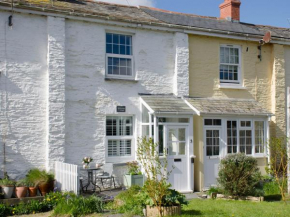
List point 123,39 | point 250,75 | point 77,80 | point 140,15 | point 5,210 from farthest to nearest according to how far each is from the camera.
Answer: point 250,75 < point 140,15 < point 123,39 < point 77,80 < point 5,210

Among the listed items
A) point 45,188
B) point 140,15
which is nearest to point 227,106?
point 140,15

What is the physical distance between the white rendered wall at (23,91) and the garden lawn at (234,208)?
5380 mm

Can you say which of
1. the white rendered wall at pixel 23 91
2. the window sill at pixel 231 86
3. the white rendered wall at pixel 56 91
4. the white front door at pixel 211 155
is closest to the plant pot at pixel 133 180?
the white rendered wall at pixel 56 91

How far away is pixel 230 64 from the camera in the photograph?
16812 mm

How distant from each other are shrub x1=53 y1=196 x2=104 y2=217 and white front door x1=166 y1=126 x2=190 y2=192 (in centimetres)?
389

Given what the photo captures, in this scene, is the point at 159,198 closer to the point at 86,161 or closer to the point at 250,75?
the point at 86,161

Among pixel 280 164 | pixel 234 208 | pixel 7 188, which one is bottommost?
pixel 234 208

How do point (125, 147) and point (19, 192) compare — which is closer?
point (19, 192)

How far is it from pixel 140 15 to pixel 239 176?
299 inches

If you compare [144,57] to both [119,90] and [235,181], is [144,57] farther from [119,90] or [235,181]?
[235,181]

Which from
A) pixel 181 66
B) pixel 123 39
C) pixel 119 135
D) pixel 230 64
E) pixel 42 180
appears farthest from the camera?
pixel 230 64

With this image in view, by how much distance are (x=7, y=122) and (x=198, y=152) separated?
677 cm

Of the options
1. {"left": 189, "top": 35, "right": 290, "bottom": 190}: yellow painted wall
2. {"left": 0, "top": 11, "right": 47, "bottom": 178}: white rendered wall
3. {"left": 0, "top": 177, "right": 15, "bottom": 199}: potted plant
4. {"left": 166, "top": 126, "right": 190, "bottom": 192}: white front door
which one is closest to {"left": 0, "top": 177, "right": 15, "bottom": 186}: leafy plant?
{"left": 0, "top": 177, "right": 15, "bottom": 199}: potted plant

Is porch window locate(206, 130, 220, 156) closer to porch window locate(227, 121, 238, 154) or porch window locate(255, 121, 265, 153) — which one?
porch window locate(227, 121, 238, 154)
